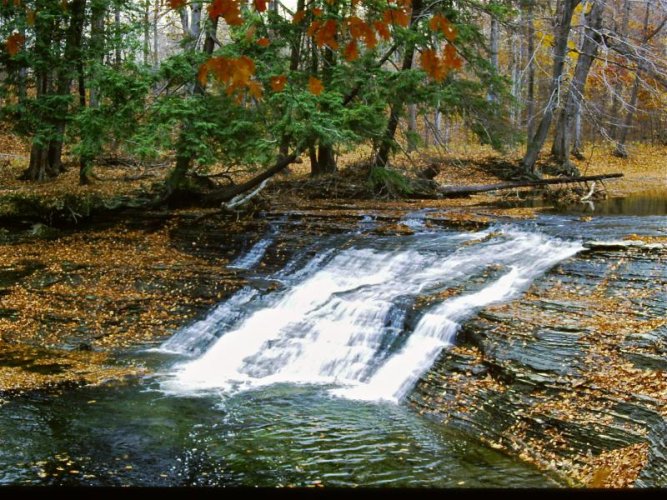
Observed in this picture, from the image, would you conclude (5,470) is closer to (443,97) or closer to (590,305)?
(590,305)

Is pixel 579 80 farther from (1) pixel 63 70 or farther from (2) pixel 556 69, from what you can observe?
(1) pixel 63 70

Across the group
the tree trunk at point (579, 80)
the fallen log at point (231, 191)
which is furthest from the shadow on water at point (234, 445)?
the tree trunk at point (579, 80)

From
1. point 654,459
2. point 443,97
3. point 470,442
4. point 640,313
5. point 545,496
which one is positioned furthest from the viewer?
point 443,97

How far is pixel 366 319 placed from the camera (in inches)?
373

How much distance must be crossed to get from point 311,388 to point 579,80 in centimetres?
1613

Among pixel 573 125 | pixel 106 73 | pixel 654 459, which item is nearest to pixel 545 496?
pixel 654 459

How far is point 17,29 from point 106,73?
4697 mm

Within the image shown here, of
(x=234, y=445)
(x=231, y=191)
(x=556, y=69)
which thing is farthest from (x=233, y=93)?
(x=556, y=69)

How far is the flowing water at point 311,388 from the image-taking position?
231 inches

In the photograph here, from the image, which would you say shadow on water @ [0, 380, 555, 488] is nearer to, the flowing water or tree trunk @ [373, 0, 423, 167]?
the flowing water

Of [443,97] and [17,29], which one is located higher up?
[17,29]

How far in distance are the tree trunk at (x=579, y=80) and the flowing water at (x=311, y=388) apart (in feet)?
25.7

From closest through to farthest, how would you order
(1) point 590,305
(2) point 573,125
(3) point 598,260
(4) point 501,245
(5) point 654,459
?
(5) point 654,459 → (1) point 590,305 → (3) point 598,260 → (4) point 501,245 → (2) point 573,125

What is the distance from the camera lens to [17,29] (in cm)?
1597
